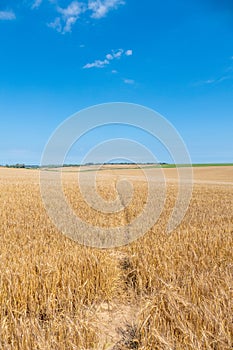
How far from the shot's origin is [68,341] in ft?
8.87

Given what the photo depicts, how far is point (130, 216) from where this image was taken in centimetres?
1087

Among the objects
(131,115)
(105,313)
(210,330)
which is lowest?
(105,313)

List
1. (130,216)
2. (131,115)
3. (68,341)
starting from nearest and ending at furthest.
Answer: (68,341) < (130,216) < (131,115)

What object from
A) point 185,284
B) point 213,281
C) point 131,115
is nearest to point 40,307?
point 185,284

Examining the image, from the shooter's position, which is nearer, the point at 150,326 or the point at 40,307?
the point at 150,326

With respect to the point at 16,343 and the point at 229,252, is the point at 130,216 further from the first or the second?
the point at 16,343

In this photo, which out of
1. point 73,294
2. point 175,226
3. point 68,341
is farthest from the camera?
point 175,226

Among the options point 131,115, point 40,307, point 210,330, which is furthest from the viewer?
point 131,115

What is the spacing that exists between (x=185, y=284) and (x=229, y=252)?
2189 millimetres

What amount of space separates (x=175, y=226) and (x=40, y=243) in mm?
4133

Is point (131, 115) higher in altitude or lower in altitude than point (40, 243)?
higher

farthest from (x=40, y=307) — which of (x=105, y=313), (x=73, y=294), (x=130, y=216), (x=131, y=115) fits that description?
(x=131, y=115)

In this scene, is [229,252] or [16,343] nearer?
[16,343]

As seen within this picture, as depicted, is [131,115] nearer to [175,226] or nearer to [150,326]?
[175,226]
